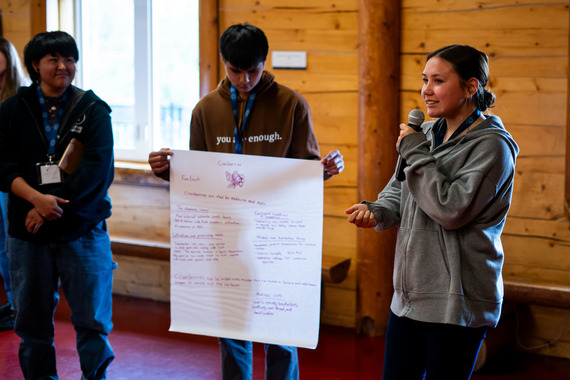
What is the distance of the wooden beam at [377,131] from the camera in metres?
3.53

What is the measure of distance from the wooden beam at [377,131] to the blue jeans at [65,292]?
5.27ft

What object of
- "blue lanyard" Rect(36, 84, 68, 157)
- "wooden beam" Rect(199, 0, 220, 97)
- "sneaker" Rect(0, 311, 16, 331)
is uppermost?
"wooden beam" Rect(199, 0, 220, 97)

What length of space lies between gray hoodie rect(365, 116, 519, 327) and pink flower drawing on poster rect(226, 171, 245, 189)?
0.70m

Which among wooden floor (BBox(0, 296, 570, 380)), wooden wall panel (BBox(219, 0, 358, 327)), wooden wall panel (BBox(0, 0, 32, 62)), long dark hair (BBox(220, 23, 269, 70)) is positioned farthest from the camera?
wooden wall panel (BBox(0, 0, 32, 62))

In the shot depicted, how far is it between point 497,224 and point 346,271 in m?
2.10

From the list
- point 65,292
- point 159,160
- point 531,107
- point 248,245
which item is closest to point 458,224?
Answer: point 248,245

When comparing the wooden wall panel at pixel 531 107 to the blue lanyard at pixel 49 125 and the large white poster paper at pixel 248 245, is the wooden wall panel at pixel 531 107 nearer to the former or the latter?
the large white poster paper at pixel 248 245

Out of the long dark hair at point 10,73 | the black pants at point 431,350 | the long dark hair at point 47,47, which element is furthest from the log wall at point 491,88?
the black pants at point 431,350

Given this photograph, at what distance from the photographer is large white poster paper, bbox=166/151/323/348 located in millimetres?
2256

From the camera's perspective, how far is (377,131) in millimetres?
3598

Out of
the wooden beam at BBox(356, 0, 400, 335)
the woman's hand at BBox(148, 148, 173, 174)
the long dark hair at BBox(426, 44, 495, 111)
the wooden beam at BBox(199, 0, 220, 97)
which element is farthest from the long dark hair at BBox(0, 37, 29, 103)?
the long dark hair at BBox(426, 44, 495, 111)

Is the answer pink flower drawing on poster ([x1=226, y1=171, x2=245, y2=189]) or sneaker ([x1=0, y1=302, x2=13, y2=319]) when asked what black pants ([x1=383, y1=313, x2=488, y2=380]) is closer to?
pink flower drawing on poster ([x1=226, y1=171, x2=245, y2=189])

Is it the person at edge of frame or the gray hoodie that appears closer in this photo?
the gray hoodie

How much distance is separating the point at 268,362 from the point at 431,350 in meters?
0.76
